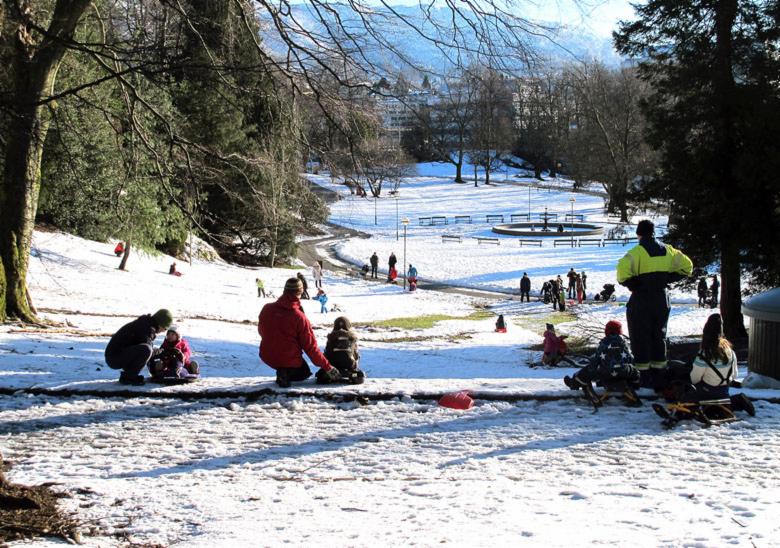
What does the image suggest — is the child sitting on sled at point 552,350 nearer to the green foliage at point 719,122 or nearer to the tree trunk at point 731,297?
the green foliage at point 719,122

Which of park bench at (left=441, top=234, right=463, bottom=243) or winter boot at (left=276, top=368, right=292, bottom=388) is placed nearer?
winter boot at (left=276, top=368, right=292, bottom=388)

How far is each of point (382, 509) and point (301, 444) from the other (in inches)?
70.7

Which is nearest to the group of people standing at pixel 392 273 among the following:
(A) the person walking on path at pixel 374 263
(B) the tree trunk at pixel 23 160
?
(A) the person walking on path at pixel 374 263

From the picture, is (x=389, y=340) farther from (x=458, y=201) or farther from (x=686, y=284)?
(x=458, y=201)

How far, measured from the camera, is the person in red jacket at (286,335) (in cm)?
875

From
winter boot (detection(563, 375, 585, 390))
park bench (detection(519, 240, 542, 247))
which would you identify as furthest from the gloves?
park bench (detection(519, 240, 542, 247))

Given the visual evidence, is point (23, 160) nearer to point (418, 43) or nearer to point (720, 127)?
point (418, 43)

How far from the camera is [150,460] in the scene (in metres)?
6.58

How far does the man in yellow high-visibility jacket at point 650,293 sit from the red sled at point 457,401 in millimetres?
1903

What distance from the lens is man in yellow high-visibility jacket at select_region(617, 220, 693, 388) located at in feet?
28.0

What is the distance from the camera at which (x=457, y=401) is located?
8125mm

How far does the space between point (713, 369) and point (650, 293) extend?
1.36 meters

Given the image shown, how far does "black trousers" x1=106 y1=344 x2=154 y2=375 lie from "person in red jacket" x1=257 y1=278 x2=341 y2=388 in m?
1.31

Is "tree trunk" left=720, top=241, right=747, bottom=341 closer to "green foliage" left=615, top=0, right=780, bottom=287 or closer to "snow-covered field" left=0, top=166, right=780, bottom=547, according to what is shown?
"green foliage" left=615, top=0, right=780, bottom=287
